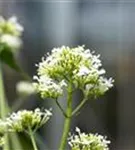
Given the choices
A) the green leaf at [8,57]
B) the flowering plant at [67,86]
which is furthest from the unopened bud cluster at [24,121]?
the green leaf at [8,57]

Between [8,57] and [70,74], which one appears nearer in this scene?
[70,74]

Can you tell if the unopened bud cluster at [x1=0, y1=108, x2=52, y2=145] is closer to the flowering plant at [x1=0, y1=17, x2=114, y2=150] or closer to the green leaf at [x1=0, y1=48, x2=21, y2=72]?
the flowering plant at [x1=0, y1=17, x2=114, y2=150]

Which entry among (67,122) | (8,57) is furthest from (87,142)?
(8,57)

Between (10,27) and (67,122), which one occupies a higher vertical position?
(10,27)

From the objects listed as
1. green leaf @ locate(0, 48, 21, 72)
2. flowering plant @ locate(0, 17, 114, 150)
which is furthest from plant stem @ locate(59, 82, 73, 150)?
green leaf @ locate(0, 48, 21, 72)

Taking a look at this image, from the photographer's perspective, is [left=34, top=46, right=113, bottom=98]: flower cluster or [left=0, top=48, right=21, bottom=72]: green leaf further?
[left=0, top=48, right=21, bottom=72]: green leaf

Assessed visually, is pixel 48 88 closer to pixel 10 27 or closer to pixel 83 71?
pixel 83 71

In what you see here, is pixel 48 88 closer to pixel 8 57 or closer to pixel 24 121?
pixel 24 121
